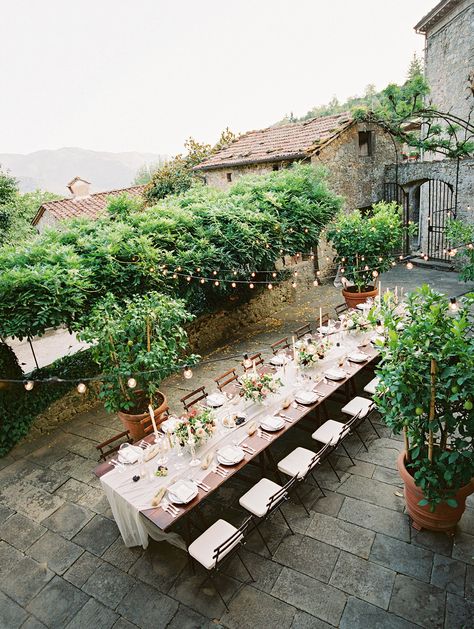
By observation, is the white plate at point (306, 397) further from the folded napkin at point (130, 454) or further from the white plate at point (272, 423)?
the folded napkin at point (130, 454)

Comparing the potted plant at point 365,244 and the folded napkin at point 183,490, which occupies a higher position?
the potted plant at point 365,244

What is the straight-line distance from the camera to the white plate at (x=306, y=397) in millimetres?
5734

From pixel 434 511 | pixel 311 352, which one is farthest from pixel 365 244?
pixel 434 511

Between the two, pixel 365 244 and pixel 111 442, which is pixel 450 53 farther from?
pixel 111 442

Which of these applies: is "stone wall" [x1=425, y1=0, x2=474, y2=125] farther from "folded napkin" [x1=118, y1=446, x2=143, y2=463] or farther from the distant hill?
the distant hill

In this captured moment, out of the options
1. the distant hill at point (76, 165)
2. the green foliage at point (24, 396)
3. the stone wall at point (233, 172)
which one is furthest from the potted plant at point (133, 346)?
the distant hill at point (76, 165)

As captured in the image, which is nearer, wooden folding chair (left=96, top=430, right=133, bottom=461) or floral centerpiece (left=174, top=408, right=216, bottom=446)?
floral centerpiece (left=174, top=408, right=216, bottom=446)


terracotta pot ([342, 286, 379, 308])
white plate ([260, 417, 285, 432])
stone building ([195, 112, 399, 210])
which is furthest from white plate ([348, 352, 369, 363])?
stone building ([195, 112, 399, 210])

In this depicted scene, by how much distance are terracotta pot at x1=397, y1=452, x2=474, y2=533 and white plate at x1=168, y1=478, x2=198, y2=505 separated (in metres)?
2.51

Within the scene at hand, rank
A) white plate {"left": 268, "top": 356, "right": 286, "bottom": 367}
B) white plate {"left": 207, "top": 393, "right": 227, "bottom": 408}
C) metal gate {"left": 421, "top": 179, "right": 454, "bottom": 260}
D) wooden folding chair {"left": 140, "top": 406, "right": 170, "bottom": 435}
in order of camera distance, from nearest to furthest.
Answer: white plate {"left": 207, "top": 393, "right": 227, "bottom": 408} < wooden folding chair {"left": 140, "top": 406, "right": 170, "bottom": 435} < white plate {"left": 268, "top": 356, "right": 286, "bottom": 367} < metal gate {"left": 421, "top": 179, "right": 454, "bottom": 260}

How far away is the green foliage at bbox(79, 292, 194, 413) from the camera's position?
19.8 feet

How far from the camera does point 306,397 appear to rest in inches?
229

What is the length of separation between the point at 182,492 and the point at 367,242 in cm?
778

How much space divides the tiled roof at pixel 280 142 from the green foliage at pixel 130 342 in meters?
8.68
